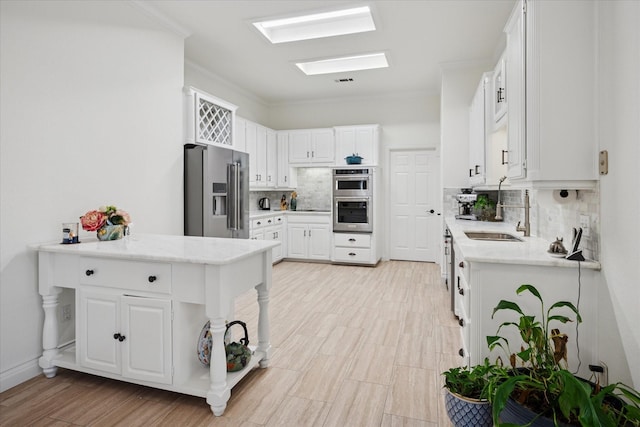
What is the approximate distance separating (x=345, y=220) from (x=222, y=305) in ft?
14.3

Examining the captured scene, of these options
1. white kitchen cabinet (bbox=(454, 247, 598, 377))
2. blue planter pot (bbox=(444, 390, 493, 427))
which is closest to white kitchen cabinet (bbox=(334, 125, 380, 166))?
white kitchen cabinet (bbox=(454, 247, 598, 377))

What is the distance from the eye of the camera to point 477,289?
6.51ft

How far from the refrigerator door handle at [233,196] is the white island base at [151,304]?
5.63ft

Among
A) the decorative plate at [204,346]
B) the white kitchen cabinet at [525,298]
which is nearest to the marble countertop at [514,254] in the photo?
the white kitchen cabinet at [525,298]

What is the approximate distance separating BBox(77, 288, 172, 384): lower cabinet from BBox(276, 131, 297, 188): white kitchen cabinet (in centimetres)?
455

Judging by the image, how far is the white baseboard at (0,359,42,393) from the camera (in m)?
2.26

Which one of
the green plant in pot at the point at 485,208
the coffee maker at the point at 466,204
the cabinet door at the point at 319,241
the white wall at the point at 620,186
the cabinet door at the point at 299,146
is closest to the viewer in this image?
the white wall at the point at 620,186

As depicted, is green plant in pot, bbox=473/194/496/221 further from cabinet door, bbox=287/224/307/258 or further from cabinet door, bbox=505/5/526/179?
cabinet door, bbox=287/224/307/258

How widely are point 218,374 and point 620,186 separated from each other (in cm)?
218

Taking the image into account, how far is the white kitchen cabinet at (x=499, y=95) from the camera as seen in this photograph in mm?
2766

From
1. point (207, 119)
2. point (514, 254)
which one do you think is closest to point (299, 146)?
point (207, 119)

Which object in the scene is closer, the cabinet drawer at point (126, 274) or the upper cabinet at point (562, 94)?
the upper cabinet at point (562, 94)

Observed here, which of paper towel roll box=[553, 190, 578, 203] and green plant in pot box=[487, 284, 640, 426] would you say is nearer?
green plant in pot box=[487, 284, 640, 426]

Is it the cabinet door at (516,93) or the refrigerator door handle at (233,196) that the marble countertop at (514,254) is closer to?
the cabinet door at (516,93)
